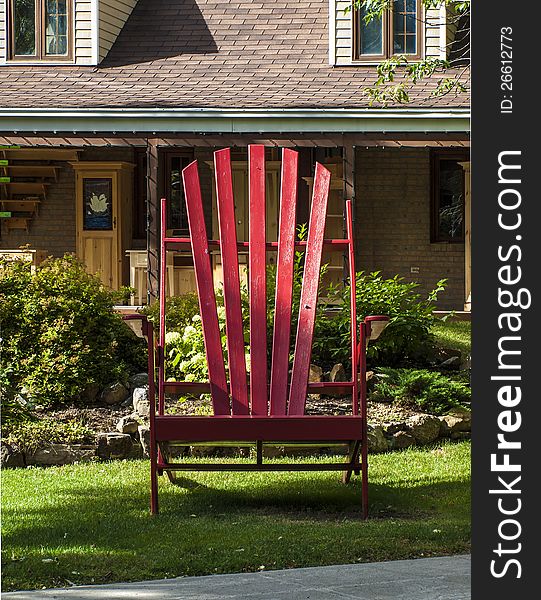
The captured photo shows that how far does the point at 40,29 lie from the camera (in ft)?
50.5

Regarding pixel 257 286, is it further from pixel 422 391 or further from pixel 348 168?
pixel 348 168

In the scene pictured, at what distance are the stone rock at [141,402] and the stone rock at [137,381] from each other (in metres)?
0.45

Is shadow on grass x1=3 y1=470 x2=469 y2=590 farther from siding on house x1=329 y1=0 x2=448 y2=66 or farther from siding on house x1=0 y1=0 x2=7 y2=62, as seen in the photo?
siding on house x1=0 y1=0 x2=7 y2=62

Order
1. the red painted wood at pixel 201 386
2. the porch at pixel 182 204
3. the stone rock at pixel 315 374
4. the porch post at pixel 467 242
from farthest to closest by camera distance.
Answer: the porch at pixel 182 204 → the porch post at pixel 467 242 → the stone rock at pixel 315 374 → the red painted wood at pixel 201 386

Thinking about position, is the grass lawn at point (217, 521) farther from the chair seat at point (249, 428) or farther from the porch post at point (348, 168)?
the porch post at point (348, 168)

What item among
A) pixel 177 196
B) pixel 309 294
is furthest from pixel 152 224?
pixel 309 294

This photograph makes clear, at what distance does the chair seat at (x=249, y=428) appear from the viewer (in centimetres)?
588

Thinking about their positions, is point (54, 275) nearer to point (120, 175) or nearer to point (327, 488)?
point (327, 488)

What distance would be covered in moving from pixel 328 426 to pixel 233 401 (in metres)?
0.95

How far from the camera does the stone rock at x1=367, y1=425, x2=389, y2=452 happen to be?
8273 millimetres

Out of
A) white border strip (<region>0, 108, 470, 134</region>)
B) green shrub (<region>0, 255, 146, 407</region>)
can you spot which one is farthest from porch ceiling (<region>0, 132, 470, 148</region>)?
green shrub (<region>0, 255, 146, 407</region>)

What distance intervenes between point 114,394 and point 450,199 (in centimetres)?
793

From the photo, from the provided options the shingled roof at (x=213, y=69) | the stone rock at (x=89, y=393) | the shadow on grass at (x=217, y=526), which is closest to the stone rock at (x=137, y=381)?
the stone rock at (x=89, y=393)

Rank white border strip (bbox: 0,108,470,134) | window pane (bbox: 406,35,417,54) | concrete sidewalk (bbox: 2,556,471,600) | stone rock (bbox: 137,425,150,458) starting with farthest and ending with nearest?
window pane (bbox: 406,35,417,54), white border strip (bbox: 0,108,470,134), stone rock (bbox: 137,425,150,458), concrete sidewalk (bbox: 2,556,471,600)
